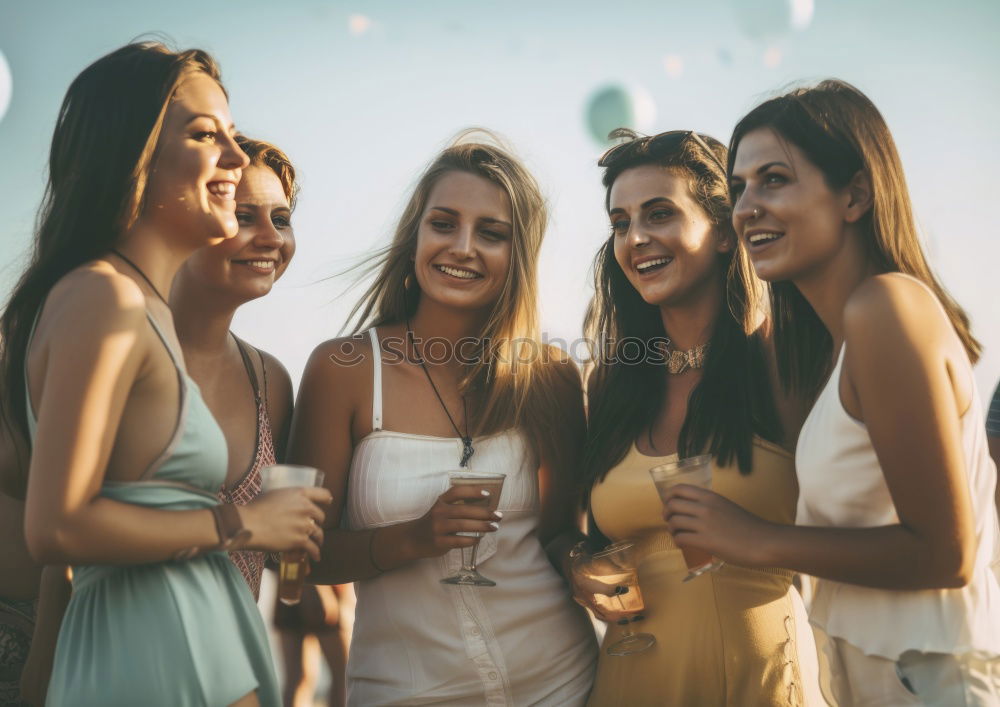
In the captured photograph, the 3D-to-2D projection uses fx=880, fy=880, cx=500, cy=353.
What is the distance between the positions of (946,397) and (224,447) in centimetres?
209

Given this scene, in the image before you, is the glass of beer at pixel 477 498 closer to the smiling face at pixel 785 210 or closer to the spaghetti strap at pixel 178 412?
the spaghetti strap at pixel 178 412

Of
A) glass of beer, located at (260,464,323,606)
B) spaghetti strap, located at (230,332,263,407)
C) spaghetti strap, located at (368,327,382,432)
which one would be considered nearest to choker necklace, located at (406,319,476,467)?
spaghetti strap, located at (368,327,382,432)

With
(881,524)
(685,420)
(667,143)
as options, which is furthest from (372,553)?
(667,143)

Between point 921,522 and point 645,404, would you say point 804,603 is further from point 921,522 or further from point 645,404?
point 921,522

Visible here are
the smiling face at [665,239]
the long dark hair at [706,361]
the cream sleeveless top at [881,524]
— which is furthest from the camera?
the smiling face at [665,239]

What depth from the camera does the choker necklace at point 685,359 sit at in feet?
13.3

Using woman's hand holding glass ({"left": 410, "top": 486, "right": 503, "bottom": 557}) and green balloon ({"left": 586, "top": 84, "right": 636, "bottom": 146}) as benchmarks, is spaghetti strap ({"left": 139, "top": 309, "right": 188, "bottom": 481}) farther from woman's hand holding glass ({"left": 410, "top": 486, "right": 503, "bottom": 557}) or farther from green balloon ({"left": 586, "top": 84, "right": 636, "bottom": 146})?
green balloon ({"left": 586, "top": 84, "right": 636, "bottom": 146})

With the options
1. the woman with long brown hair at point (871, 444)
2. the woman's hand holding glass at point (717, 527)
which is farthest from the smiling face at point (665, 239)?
the woman's hand holding glass at point (717, 527)

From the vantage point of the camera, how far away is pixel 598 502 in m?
3.79

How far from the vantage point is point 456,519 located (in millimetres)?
3271

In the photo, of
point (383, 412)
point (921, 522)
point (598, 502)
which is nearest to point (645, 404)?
point (598, 502)

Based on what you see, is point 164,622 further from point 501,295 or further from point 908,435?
point 501,295

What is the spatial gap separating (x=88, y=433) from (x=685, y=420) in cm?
243

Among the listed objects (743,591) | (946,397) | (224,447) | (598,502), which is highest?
(946,397)
